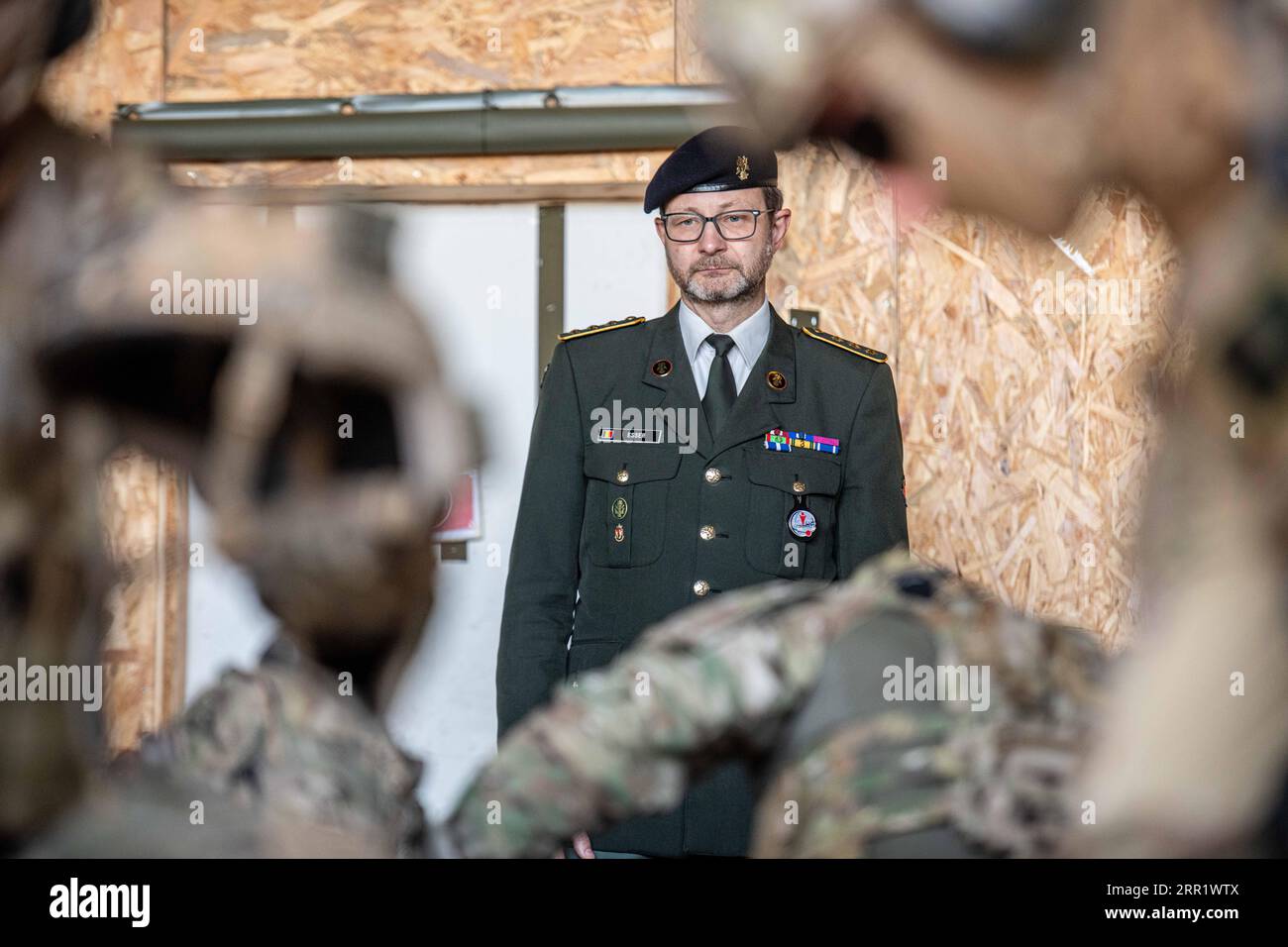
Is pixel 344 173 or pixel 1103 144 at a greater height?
pixel 344 173

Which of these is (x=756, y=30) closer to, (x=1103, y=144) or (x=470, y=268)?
(x=1103, y=144)

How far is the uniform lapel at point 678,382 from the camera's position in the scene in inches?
51.2

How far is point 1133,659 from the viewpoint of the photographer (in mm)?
674


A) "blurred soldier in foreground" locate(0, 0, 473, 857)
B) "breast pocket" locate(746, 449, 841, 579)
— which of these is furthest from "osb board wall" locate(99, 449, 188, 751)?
"blurred soldier in foreground" locate(0, 0, 473, 857)

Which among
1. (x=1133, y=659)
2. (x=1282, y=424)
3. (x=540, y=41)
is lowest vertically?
(x=1133, y=659)

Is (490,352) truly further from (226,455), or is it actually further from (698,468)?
(226,455)

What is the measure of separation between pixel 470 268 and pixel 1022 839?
1.96 meters

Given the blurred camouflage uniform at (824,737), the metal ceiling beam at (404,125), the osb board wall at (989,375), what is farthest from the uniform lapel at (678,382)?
the metal ceiling beam at (404,125)

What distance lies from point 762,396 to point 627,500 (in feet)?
0.56

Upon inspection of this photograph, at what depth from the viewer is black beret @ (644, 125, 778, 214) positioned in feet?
4.52

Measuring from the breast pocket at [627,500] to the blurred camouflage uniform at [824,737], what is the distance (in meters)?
0.57

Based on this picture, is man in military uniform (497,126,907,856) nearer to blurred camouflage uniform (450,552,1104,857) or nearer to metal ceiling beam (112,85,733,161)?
blurred camouflage uniform (450,552,1104,857)

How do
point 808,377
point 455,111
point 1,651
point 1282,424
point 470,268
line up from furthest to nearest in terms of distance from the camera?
point 470,268 < point 455,111 < point 808,377 < point 1,651 < point 1282,424

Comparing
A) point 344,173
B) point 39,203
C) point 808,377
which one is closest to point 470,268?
point 344,173
